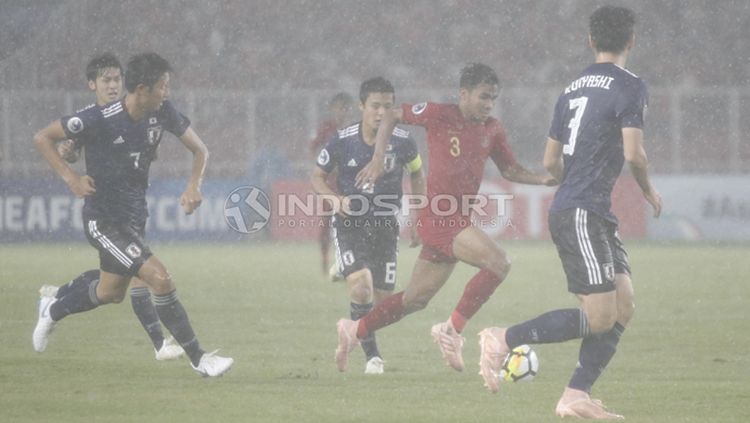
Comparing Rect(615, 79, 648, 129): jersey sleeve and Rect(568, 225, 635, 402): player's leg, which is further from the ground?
Rect(615, 79, 648, 129): jersey sleeve

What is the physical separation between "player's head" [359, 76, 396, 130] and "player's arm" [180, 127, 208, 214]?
1381mm

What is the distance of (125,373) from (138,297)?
3.10 feet

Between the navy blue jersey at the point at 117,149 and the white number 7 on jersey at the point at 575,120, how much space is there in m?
3.12

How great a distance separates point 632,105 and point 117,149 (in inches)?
147

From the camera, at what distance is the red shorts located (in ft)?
29.3

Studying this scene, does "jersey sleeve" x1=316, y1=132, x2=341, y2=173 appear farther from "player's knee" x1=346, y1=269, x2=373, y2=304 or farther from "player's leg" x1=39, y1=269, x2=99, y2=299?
"player's leg" x1=39, y1=269, x2=99, y2=299

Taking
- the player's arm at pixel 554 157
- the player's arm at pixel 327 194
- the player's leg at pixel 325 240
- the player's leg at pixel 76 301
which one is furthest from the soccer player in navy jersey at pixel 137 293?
the player's leg at pixel 325 240

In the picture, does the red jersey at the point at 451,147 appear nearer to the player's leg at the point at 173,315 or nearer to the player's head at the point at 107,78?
the player's leg at the point at 173,315

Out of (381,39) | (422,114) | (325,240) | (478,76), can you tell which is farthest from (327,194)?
(381,39)

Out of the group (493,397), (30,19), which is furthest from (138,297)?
(30,19)

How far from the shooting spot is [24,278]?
17766mm

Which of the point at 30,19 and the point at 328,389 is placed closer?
the point at 328,389

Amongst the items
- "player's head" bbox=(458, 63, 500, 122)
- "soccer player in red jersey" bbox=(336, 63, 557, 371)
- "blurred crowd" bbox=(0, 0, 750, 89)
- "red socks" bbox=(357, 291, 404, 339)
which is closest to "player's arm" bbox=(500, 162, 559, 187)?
"soccer player in red jersey" bbox=(336, 63, 557, 371)

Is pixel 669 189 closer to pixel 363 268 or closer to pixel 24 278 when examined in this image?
pixel 24 278
